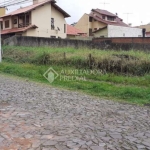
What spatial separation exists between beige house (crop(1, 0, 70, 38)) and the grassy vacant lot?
16.4 m

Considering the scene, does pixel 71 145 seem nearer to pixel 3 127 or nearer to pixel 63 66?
pixel 3 127

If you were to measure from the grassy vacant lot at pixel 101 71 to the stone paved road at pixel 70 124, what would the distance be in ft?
4.54

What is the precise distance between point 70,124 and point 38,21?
29.0 meters

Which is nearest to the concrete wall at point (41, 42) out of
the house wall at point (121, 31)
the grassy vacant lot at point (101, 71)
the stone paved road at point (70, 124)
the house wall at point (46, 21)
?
the grassy vacant lot at point (101, 71)

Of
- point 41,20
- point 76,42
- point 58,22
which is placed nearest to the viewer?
point 76,42

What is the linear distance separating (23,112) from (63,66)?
312 inches

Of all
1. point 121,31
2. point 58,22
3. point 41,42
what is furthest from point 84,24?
point 41,42

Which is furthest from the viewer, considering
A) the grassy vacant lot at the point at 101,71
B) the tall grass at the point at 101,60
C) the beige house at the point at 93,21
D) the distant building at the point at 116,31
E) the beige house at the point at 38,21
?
the beige house at the point at 93,21

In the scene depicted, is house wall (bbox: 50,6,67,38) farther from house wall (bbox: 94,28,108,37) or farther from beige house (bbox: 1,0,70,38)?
house wall (bbox: 94,28,108,37)

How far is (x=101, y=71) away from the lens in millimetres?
11695

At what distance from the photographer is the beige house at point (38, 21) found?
3091cm

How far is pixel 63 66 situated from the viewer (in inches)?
526

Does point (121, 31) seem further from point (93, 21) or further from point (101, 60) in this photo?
point (101, 60)

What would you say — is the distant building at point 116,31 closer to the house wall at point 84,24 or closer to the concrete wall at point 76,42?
the house wall at point 84,24
